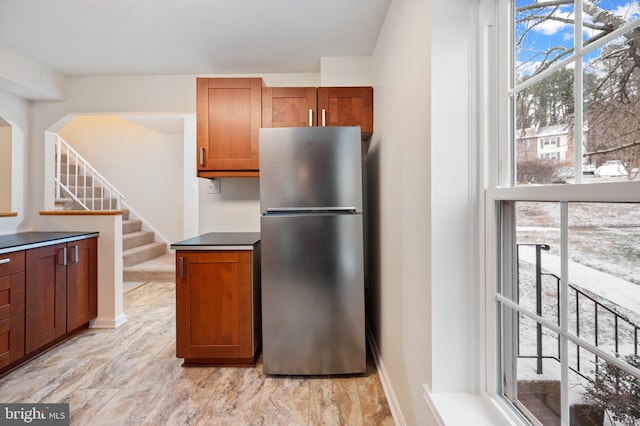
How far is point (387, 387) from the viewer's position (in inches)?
72.7

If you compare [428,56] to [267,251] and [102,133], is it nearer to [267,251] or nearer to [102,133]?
[267,251]

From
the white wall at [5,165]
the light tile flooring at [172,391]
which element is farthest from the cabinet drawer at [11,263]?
the white wall at [5,165]

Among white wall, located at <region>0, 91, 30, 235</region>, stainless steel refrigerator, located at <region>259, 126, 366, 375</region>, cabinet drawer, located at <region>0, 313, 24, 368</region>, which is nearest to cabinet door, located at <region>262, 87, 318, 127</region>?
stainless steel refrigerator, located at <region>259, 126, 366, 375</region>

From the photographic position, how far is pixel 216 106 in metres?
2.45

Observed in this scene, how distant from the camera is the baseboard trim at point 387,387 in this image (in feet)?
5.21

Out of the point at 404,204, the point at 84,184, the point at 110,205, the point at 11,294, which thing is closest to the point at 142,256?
the point at 110,205

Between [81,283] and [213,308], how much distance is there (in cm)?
138

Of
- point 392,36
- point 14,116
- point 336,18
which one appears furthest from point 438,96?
point 14,116

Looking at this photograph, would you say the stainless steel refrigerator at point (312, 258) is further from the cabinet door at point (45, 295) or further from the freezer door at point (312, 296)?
the cabinet door at point (45, 295)

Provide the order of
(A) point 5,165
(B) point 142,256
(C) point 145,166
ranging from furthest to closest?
1. (C) point 145,166
2. (B) point 142,256
3. (A) point 5,165

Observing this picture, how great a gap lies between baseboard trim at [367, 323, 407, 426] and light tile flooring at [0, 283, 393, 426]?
34mm

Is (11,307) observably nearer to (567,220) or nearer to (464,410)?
(464,410)

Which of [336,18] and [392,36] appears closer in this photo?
[392,36]

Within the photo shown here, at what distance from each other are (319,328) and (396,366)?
53 cm
